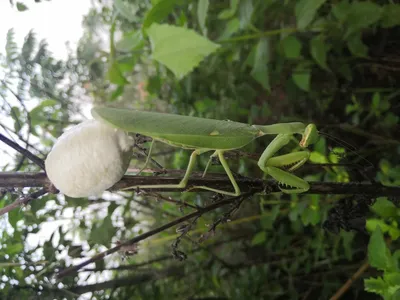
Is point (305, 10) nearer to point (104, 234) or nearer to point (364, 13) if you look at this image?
point (364, 13)

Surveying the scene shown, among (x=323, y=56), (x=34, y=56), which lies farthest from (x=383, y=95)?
(x=34, y=56)

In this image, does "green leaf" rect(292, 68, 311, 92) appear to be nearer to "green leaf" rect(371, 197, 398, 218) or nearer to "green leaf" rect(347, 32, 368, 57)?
"green leaf" rect(347, 32, 368, 57)

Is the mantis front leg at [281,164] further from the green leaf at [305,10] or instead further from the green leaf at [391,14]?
the green leaf at [391,14]

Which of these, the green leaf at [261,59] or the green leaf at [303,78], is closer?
the green leaf at [261,59]

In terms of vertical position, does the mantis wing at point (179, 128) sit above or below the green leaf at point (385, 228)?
above

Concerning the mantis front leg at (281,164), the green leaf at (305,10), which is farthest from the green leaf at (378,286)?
the green leaf at (305,10)

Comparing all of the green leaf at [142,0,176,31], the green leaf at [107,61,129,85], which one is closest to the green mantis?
the green leaf at [142,0,176,31]

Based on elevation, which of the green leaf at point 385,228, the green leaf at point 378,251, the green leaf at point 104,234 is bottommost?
the green leaf at point 385,228

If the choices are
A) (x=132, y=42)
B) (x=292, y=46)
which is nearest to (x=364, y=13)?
(x=292, y=46)
